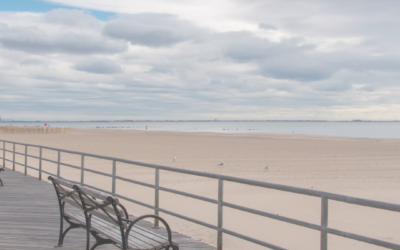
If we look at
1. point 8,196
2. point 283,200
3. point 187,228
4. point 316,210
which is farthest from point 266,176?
point 8,196

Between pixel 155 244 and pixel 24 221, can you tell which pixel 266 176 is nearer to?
pixel 24 221

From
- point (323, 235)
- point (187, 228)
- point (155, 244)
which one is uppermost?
point (323, 235)

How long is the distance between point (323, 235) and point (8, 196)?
6.93 meters

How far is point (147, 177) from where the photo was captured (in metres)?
13.1

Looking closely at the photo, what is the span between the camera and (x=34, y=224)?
5.60 m

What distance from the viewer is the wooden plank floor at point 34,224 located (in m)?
4.70

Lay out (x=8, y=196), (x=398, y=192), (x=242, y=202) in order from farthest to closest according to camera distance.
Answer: (x=398, y=192) → (x=242, y=202) → (x=8, y=196)

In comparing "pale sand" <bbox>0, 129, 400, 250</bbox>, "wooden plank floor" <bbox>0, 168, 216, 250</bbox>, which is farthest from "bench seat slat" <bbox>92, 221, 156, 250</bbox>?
"pale sand" <bbox>0, 129, 400, 250</bbox>

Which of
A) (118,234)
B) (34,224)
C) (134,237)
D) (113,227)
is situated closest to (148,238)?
(134,237)

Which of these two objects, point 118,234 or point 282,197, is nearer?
point 118,234

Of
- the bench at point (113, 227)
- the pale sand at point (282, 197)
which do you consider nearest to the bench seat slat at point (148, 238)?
the bench at point (113, 227)

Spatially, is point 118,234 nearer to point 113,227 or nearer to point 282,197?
point 113,227

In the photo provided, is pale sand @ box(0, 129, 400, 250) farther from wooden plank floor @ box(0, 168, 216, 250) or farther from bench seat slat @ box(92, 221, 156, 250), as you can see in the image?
bench seat slat @ box(92, 221, 156, 250)

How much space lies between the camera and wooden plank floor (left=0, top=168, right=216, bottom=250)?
4699 mm
